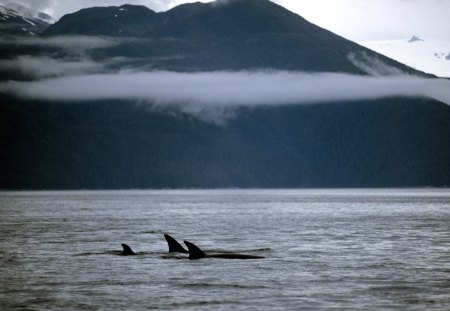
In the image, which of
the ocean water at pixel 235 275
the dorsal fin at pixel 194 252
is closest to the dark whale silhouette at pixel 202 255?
the dorsal fin at pixel 194 252

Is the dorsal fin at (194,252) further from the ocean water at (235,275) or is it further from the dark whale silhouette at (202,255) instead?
the ocean water at (235,275)

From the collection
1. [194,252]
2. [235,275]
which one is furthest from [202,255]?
[235,275]

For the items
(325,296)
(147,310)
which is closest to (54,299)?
(147,310)

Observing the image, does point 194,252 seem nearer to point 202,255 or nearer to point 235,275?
point 202,255

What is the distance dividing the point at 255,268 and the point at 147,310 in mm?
16064

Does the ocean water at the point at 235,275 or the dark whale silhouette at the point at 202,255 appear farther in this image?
the dark whale silhouette at the point at 202,255

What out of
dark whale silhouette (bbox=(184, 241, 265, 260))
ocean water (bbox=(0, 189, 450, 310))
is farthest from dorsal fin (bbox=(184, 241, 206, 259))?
ocean water (bbox=(0, 189, 450, 310))

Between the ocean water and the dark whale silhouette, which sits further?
the dark whale silhouette

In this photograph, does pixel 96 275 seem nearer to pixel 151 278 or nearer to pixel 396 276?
pixel 151 278

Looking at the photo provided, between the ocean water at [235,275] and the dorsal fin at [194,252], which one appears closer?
the ocean water at [235,275]

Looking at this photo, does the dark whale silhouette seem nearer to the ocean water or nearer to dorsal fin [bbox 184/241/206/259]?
dorsal fin [bbox 184/241/206/259]

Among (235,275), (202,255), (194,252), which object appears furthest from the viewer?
(202,255)

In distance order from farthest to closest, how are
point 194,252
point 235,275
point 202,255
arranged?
point 202,255
point 194,252
point 235,275

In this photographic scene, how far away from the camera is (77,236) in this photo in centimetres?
8744
